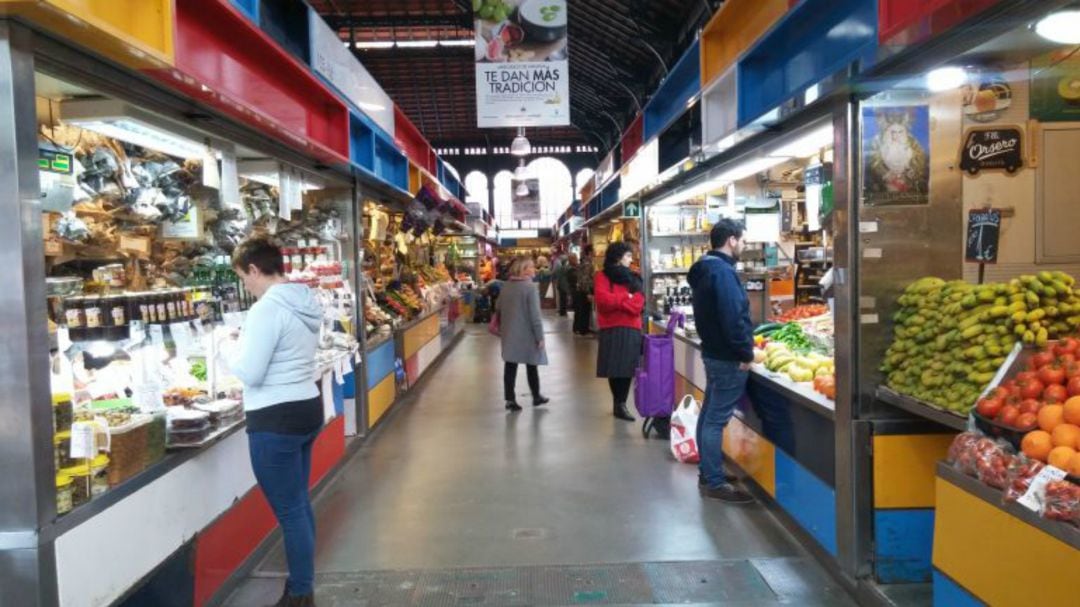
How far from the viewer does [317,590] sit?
355cm

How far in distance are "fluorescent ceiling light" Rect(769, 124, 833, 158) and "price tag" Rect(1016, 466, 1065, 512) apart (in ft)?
6.29

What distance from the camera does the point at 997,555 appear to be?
245 cm

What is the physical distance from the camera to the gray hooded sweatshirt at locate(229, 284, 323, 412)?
300 cm

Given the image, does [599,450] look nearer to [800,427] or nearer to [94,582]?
[800,427]

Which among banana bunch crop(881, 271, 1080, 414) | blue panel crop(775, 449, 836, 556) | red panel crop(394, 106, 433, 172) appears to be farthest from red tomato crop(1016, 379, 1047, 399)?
red panel crop(394, 106, 433, 172)

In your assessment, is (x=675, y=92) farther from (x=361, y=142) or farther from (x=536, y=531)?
(x=536, y=531)

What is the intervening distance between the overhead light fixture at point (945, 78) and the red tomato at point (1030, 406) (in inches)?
49.3

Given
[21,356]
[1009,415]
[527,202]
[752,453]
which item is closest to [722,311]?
[752,453]

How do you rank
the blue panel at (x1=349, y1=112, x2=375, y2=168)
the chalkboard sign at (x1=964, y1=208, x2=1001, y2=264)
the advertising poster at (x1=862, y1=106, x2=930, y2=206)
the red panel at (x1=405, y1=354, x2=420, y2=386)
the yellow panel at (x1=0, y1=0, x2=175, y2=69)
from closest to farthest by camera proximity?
the yellow panel at (x1=0, y1=0, x2=175, y2=69) < the advertising poster at (x1=862, y1=106, x2=930, y2=206) < the chalkboard sign at (x1=964, y1=208, x2=1001, y2=264) < the blue panel at (x1=349, y1=112, x2=375, y2=168) < the red panel at (x1=405, y1=354, x2=420, y2=386)

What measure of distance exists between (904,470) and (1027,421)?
3.00 feet

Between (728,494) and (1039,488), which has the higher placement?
(1039,488)

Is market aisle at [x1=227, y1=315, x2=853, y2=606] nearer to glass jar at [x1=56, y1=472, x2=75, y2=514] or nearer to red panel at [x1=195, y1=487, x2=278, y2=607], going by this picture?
red panel at [x1=195, y1=487, x2=278, y2=607]

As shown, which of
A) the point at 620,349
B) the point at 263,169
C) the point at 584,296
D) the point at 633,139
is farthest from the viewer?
the point at 584,296

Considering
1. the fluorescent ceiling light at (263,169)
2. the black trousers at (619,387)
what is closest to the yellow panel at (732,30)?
the fluorescent ceiling light at (263,169)
